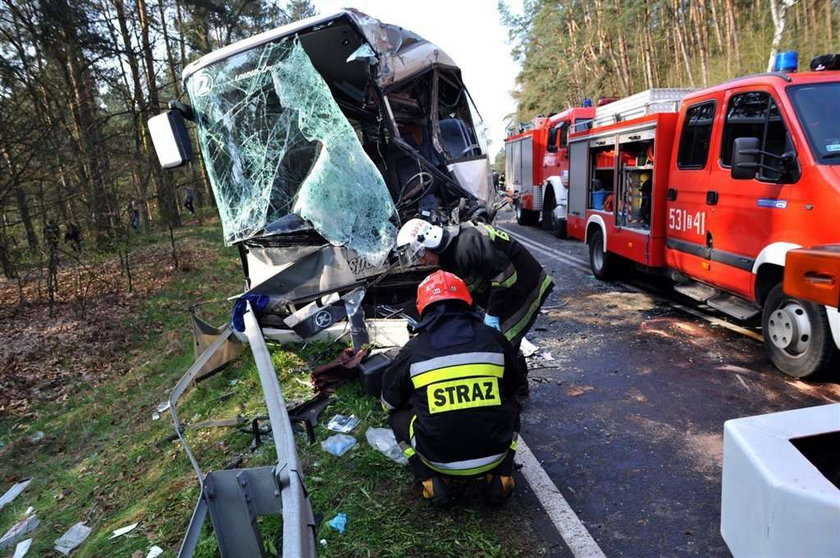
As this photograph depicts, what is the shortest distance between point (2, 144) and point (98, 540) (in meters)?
8.25


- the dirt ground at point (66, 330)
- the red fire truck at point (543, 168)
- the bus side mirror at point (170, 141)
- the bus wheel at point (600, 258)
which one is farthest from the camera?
the red fire truck at point (543, 168)

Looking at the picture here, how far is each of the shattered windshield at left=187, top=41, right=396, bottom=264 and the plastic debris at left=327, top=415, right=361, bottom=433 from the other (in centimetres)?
141

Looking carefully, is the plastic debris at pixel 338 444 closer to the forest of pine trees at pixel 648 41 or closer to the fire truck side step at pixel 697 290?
the fire truck side step at pixel 697 290

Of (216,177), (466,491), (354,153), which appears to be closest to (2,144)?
(216,177)

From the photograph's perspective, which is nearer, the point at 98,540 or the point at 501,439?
the point at 501,439

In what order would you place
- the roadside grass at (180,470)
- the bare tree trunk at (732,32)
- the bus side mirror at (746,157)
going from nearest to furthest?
the roadside grass at (180,470) < the bus side mirror at (746,157) < the bare tree trunk at (732,32)

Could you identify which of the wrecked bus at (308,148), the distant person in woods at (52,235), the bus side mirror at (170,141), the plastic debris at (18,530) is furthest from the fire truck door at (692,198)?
the distant person in woods at (52,235)

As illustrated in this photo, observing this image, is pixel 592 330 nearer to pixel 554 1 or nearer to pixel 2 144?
pixel 2 144

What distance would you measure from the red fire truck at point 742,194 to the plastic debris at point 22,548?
5826 mm

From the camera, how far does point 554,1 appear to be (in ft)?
105

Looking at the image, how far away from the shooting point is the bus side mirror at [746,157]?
4.29 metres

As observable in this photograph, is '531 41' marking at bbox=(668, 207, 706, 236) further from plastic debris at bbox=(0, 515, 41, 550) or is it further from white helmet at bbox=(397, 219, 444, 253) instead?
plastic debris at bbox=(0, 515, 41, 550)

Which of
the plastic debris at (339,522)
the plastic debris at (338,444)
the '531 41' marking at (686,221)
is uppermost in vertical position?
the '531 41' marking at (686,221)

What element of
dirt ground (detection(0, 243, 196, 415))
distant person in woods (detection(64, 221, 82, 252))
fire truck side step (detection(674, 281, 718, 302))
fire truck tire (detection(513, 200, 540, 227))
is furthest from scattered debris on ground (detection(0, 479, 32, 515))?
fire truck tire (detection(513, 200, 540, 227))
